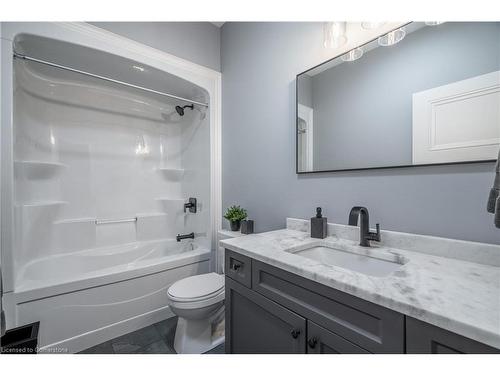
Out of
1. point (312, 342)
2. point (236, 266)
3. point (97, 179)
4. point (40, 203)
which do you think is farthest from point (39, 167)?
point (312, 342)

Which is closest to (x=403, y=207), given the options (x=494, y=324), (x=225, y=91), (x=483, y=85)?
(x=483, y=85)

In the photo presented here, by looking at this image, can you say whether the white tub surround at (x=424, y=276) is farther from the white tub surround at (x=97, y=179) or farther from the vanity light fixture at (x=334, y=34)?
the white tub surround at (x=97, y=179)

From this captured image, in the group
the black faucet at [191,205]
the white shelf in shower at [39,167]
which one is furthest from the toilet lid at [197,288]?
the white shelf in shower at [39,167]

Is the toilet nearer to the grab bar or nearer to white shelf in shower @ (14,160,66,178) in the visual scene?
the grab bar

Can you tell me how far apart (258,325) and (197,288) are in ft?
2.26

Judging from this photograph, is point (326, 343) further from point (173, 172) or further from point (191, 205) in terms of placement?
point (173, 172)

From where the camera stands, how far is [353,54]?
4.19ft

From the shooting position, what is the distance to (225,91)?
2312mm

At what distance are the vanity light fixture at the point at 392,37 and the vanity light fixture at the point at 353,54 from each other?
0.35ft

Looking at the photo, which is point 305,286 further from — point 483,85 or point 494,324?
point 483,85

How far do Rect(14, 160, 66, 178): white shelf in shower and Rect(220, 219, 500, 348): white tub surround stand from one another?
199 centimetres

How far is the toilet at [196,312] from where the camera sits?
4.81 ft

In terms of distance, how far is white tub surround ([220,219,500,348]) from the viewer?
0.53 metres
